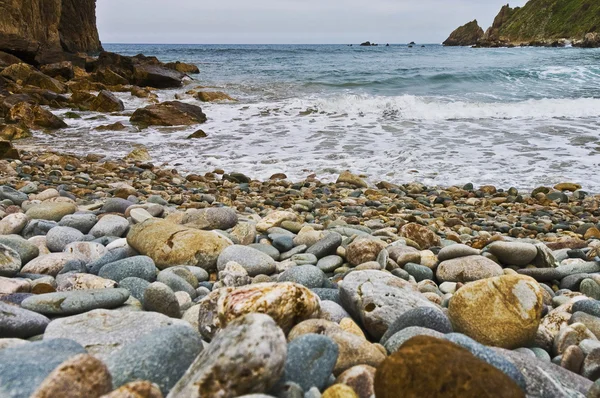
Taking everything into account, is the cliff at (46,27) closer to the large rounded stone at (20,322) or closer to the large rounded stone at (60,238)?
the large rounded stone at (60,238)

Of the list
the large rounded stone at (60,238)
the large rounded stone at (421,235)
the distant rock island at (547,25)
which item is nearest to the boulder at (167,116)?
the large rounded stone at (60,238)

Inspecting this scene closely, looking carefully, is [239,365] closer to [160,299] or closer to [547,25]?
[160,299]

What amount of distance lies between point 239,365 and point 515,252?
2.43 metres

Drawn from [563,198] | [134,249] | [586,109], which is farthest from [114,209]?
[586,109]

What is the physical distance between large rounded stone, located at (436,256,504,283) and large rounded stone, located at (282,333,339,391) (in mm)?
1562

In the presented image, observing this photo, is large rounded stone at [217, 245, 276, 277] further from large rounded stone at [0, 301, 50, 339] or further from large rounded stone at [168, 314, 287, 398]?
large rounded stone at [168, 314, 287, 398]

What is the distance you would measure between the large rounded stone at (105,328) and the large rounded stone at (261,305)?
0.14 m

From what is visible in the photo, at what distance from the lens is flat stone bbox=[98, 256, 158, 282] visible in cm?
260

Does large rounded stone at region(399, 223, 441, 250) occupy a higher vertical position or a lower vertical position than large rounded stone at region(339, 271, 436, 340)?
lower

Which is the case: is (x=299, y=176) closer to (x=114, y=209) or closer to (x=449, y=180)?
(x=449, y=180)

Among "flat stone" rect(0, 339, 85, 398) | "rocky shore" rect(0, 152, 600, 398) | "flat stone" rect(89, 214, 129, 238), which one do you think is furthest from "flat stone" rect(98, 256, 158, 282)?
"flat stone" rect(0, 339, 85, 398)

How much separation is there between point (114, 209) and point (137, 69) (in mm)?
19019

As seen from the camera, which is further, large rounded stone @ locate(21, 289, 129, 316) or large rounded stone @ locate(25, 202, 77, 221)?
large rounded stone @ locate(25, 202, 77, 221)

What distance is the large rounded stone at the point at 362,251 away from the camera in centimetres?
312
